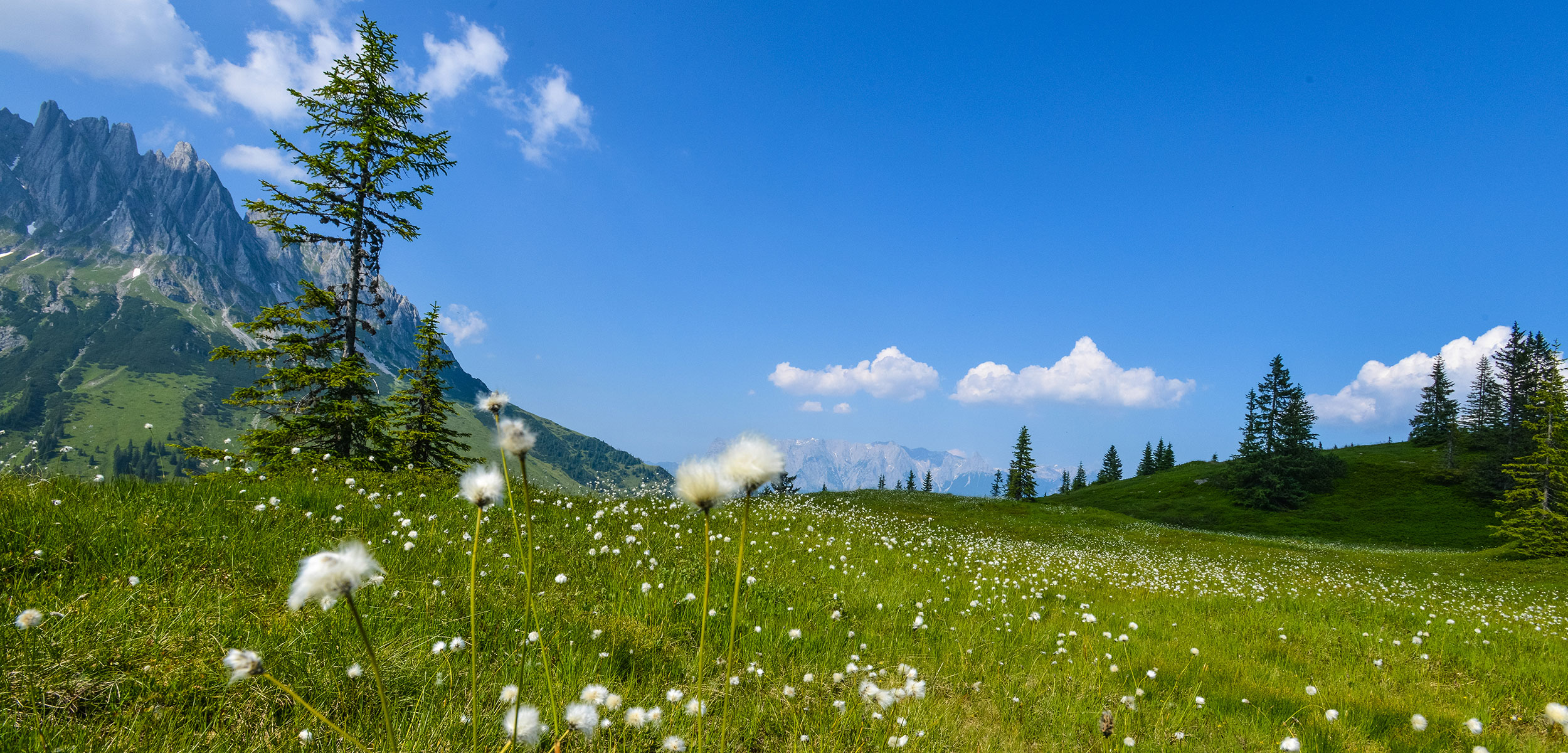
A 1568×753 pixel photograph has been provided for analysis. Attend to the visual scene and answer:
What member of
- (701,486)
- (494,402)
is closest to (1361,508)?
(701,486)

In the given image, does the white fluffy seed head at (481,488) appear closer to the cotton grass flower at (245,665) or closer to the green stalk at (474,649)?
the green stalk at (474,649)

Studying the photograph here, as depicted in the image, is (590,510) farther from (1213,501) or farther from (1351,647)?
(1213,501)

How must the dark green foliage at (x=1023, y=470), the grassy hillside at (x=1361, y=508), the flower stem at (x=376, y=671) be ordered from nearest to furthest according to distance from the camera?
the flower stem at (x=376, y=671) < the grassy hillside at (x=1361, y=508) < the dark green foliage at (x=1023, y=470)

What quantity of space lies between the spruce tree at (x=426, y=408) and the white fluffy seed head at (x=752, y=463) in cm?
2000

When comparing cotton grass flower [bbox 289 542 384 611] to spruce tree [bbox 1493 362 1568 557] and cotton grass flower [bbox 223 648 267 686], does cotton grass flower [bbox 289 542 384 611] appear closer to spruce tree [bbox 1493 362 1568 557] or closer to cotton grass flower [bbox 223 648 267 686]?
cotton grass flower [bbox 223 648 267 686]

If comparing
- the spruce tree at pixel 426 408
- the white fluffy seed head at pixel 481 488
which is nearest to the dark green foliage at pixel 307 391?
the spruce tree at pixel 426 408

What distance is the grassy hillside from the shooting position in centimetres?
5350

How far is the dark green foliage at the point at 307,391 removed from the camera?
51.5ft

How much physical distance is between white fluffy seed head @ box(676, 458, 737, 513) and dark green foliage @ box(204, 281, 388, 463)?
57.8 feet

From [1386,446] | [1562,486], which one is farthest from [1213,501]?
[1386,446]

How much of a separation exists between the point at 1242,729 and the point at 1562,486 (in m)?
50.1

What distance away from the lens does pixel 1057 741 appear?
3.84 m

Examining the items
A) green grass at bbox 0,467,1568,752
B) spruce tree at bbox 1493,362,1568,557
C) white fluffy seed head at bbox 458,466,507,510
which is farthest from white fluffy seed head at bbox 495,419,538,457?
spruce tree at bbox 1493,362,1568,557

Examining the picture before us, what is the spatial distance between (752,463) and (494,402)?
1301mm
